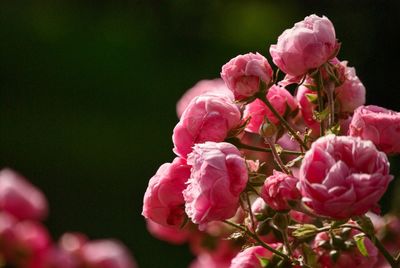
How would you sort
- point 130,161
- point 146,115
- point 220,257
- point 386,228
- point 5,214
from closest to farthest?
point 386,228
point 220,257
point 5,214
point 130,161
point 146,115

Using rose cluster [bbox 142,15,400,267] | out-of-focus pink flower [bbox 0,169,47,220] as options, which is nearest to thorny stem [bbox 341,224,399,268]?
rose cluster [bbox 142,15,400,267]

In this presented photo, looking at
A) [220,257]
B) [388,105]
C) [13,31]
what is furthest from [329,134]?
[13,31]

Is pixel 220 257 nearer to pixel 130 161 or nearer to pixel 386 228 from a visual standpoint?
pixel 386 228

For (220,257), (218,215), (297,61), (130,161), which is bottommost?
(130,161)

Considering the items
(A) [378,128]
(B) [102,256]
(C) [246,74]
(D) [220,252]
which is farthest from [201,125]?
(B) [102,256]

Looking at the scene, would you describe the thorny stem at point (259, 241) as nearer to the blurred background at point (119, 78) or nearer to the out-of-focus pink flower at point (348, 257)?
the out-of-focus pink flower at point (348, 257)

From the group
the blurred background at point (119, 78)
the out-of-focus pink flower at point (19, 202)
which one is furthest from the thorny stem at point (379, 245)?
the blurred background at point (119, 78)
